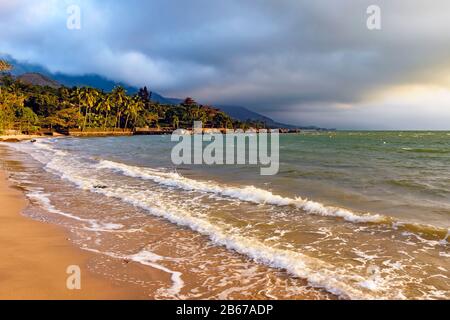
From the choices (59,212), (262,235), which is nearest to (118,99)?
(59,212)

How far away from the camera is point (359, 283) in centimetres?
528

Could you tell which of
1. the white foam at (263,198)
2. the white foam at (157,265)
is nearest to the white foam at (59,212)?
the white foam at (157,265)

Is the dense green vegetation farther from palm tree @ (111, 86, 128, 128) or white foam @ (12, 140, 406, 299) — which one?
white foam @ (12, 140, 406, 299)

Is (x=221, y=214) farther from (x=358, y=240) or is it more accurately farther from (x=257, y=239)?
(x=358, y=240)

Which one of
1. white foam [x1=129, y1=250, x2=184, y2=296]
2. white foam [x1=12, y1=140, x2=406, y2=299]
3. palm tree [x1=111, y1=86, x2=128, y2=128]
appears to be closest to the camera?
white foam [x1=129, y1=250, x2=184, y2=296]

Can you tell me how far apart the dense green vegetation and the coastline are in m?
67.3

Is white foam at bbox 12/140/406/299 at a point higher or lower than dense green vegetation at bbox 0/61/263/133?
lower

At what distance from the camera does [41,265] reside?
230 inches

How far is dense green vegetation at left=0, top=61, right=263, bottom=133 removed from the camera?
75.4 m

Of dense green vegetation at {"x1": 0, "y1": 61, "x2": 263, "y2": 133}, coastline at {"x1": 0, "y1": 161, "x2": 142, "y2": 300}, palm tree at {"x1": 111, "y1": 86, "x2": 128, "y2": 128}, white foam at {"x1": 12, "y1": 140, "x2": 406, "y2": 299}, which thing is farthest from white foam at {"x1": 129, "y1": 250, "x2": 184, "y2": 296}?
palm tree at {"x1": 111, "y1": 86, "x2": 128, "y2": 128}

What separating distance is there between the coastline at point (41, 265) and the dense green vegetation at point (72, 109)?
67.3m

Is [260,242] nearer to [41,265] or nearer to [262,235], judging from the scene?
[262,235]

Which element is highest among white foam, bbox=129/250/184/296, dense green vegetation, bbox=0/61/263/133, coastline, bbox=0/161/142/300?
dense green vegetation, bbox=0/61/263/133
